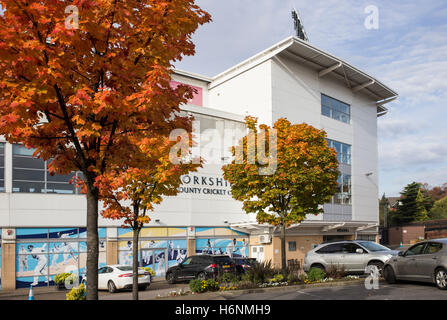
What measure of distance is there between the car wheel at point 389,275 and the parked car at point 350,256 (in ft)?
7.11

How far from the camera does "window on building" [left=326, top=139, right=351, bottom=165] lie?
4212cm

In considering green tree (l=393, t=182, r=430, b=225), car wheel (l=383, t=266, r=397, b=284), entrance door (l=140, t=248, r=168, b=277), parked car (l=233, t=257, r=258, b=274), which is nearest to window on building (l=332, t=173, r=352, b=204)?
entrance door (l=140, t=248, r=168, b=277)

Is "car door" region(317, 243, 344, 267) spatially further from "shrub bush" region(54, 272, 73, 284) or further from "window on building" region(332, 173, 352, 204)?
"window on building" region(332, 173, 352, 204)

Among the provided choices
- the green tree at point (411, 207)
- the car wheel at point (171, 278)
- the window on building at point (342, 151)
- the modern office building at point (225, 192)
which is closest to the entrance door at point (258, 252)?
the modern office building at point (225, 192)

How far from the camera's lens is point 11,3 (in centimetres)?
587

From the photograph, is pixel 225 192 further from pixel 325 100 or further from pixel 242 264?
pixel 325 100

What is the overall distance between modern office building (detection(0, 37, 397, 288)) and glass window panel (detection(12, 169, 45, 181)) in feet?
0.17

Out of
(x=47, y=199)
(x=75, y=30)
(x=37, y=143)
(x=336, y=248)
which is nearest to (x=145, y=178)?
(x=37, y=143)

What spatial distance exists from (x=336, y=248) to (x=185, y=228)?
14.3m

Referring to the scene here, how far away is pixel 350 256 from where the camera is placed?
18844 millimetres

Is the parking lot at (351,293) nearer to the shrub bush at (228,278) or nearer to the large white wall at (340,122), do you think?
the shrub bush at (228,278)

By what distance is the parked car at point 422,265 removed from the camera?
1307 cm

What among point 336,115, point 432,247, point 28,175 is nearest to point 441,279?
point 432,247
